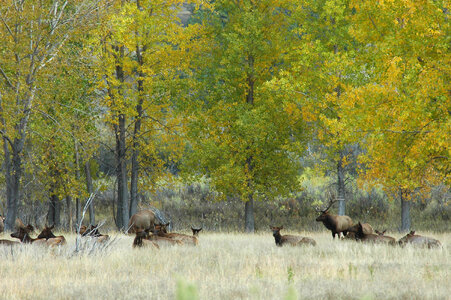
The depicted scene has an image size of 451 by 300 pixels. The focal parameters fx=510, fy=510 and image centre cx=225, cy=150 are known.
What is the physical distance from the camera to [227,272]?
8773 mm

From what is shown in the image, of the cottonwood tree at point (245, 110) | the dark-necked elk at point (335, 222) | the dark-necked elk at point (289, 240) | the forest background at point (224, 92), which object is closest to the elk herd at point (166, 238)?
the dark-necked elk at point (289, 240)

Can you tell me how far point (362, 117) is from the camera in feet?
47.5

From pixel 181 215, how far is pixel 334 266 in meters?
20.8

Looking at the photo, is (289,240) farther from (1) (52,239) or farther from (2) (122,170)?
(2) (122,170)

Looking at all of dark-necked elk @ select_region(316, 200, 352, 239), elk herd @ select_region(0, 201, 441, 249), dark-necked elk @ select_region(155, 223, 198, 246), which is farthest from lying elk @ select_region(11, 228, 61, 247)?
dark-necked elk @ select_region(316, 200, 352, 239)

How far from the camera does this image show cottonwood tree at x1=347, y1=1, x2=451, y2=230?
45.3 ft

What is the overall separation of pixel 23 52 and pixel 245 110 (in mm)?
9028

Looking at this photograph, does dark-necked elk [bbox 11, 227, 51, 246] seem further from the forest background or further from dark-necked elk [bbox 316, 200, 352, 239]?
dark-necked elk [bbox 316, 200, 352, 239]

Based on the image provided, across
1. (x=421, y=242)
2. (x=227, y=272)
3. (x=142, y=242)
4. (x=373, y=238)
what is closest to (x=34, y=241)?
(x=142, y=242)

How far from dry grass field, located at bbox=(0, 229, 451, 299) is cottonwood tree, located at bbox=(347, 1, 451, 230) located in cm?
393

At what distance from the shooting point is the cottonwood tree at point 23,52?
16625mm

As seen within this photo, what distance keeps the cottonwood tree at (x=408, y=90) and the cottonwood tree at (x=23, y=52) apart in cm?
993

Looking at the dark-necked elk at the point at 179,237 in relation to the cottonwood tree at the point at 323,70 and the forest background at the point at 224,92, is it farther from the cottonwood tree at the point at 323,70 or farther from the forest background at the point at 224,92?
the cottonwood tree at the point at 323,70

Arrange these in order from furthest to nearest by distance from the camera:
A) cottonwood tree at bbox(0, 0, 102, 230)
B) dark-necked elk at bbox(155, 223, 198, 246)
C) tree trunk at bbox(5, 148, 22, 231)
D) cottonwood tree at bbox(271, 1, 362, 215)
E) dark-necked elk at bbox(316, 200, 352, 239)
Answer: cottonwood tree at bbox(271, 1, 362, 215)
tree trunk at bbox(5, 148, 22, 231)
cottonwood tree at bbox(0, 0, 102, 230)
dark-necked elk at bbox(316, 200, 352, 239)
dark-necked elk at bbox(155, 223, 198, 246)
